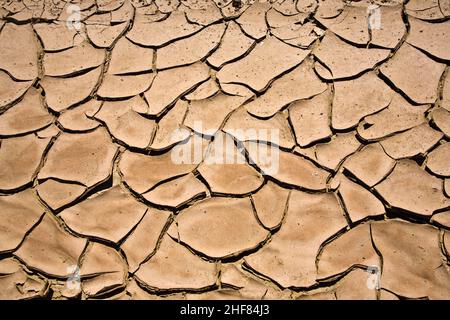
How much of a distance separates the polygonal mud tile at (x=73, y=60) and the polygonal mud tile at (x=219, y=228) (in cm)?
86

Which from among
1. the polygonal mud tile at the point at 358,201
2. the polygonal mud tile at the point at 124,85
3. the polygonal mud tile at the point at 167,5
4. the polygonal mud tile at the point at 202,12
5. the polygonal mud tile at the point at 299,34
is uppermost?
the polygonal mud tile at the point at 167,5

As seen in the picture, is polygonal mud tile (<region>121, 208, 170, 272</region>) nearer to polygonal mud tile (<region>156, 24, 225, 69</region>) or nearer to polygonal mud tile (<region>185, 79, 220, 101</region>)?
polygonal mud tile (<region>185, 79, 220, 101</region>)

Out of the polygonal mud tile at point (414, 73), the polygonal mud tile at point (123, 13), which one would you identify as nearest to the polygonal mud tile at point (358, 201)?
the polygonal mud tile at point (414, 73)

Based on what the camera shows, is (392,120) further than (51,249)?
Yes

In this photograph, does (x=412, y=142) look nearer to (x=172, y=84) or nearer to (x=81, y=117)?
(x=172, y=84)

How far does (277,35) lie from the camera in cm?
191

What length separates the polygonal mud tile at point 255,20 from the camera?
1.93m

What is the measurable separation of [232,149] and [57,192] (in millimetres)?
703

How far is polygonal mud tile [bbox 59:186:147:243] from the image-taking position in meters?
1.55

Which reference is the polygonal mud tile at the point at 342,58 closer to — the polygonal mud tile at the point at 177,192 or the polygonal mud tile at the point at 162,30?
the polygonal mud tile at the point at 162,30

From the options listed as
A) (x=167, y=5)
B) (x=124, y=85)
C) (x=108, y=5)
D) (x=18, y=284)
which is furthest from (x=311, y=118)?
(x=18, y=284)

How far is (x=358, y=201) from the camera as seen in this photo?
1.54m

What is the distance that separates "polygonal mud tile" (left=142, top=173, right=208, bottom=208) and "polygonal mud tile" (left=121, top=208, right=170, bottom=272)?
43mm

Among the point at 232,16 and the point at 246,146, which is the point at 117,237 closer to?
the point at 246,146
